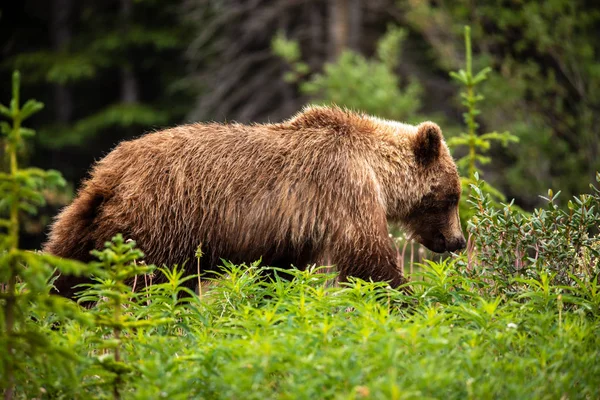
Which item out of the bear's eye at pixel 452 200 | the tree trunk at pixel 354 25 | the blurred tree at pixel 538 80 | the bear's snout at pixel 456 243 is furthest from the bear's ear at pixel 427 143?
the tree trunk at pixel 354 25

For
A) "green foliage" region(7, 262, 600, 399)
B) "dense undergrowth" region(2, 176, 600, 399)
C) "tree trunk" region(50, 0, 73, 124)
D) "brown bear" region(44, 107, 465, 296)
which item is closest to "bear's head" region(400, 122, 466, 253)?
"brown bear" region(44, 107, 465, 296)

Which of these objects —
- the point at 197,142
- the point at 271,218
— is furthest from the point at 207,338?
the point at 197,142

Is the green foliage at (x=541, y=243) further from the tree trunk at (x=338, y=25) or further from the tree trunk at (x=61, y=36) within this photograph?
the tree trunk at (x=61, y=36)

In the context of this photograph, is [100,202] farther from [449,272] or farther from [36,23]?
[36,23]

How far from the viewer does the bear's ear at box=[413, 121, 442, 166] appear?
670 cm

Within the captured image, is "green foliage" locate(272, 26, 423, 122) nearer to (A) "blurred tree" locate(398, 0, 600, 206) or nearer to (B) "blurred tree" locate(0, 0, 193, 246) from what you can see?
(A) "blurred tree" locate(398, 0, 600, 206)

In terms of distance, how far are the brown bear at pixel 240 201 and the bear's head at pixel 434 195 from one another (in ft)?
1.57

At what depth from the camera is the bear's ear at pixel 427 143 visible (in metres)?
6.70

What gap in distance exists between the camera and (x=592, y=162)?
14391 mm

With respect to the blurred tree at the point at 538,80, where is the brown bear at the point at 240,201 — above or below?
above

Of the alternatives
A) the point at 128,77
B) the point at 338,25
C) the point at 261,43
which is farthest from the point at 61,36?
the point at 338,25

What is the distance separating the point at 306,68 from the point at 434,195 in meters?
9.40

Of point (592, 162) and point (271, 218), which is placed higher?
point (271, 218)

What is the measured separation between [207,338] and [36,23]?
2248 centimetres
